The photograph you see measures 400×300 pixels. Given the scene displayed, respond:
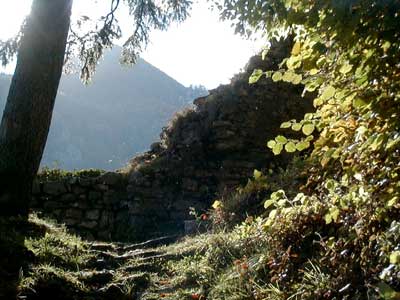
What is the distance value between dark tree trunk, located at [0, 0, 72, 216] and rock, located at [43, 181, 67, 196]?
11.9 feet

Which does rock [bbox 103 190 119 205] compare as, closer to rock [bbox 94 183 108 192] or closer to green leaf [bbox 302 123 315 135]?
rock [bbox 94 183 108 192]

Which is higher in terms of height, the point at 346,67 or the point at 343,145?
the point at 346,67

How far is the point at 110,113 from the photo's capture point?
6425 centimetres

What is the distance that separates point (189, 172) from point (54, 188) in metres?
2.65

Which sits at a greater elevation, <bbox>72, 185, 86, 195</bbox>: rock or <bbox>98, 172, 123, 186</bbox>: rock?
<bbox>98, 172, 123, 186</bbox>: rock

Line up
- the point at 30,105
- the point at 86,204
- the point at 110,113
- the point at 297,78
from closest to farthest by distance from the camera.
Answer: the point at 297,78, the point at 30,105, the point at 86,204, the point at 110,113

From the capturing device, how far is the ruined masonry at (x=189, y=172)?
28.1 ft

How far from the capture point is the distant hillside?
195 ft

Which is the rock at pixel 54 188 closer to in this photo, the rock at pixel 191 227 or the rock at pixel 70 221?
the rock at pixel 70 221

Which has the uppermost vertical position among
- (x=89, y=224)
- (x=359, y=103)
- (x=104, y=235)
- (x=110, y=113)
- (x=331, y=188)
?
(x=110, y=113)

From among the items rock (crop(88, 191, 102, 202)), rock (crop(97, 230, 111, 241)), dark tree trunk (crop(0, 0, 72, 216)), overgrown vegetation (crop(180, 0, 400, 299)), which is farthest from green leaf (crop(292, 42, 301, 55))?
rock (crop(88, 191, 102, 202))

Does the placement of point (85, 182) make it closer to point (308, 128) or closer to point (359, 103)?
point (308, 128)

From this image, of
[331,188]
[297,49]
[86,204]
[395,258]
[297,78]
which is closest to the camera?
[395,258]

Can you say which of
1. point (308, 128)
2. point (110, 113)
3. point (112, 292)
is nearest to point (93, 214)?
point (112, 292)
